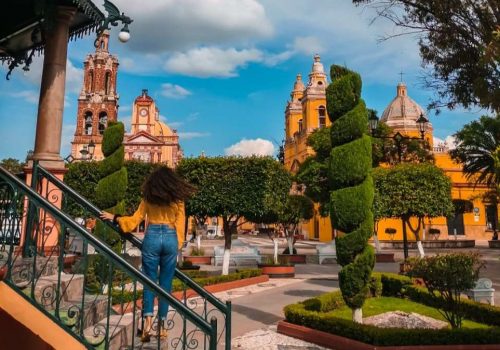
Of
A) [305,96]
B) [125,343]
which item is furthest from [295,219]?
[305,96]

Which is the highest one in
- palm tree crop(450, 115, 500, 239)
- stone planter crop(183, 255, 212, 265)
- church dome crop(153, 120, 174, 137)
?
church dome crop(153, 120, 174, 137)

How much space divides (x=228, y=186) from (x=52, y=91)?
28.9ft

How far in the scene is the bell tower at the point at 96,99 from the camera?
58781mm

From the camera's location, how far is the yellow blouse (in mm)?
4148

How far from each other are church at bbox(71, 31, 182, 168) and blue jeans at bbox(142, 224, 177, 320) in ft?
175

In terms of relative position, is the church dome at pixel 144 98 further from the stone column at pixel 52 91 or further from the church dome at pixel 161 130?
the stone column at pixel 52 91

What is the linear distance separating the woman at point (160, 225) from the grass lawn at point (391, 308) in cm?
547

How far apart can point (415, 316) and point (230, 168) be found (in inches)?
332

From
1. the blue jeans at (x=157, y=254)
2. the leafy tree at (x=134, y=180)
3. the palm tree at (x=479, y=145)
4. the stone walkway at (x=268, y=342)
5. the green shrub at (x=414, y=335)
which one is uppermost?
the palm tree at (x=479, y=145)

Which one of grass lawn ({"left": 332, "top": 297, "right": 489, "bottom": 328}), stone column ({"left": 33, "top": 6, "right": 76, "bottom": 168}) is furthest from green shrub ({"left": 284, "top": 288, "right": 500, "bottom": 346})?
stone column ({"left": 33, "top": 6, "right": 76, "bottom": 168})

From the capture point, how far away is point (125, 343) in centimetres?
399

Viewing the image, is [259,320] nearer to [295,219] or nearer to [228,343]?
[228,343]

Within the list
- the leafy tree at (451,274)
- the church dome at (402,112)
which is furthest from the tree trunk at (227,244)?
the church dome at (402,112)

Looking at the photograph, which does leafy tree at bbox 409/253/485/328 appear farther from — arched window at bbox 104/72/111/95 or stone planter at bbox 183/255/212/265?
arched window at bbox 104/72/111/95
